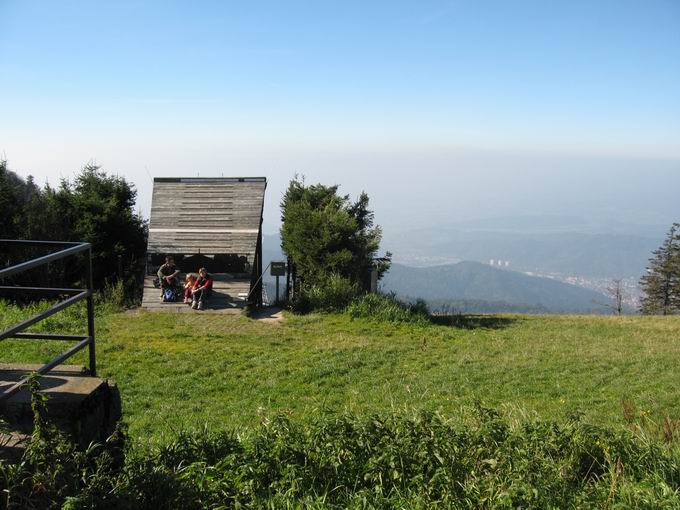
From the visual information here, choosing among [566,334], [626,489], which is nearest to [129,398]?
[626,489]

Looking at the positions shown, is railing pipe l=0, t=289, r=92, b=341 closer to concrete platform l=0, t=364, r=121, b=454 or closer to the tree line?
concrete platform l=0, t=364, r=121, b=454

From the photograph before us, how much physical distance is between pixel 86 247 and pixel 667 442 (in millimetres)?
→ 5857

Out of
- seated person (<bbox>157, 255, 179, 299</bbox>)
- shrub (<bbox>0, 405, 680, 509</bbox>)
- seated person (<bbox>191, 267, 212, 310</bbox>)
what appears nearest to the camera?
shrub (<bbox>0, 405, 680, 509</bbox>)

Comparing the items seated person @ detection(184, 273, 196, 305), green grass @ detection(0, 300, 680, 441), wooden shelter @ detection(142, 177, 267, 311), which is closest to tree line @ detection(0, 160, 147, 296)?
wooden shelter @ detection(142, 177, 267, 311)

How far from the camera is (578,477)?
15.6ft

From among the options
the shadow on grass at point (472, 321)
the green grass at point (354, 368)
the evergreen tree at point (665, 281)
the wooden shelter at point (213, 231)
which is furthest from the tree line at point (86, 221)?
the evergreen tree at point (665, 281)

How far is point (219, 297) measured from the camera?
1622 centimetres

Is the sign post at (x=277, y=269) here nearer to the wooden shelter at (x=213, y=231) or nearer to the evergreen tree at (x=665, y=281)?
the wooden shelter at (x=213, y=231)

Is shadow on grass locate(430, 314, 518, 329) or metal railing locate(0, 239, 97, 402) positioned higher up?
metal railing locate(0, 239, 97, 402)

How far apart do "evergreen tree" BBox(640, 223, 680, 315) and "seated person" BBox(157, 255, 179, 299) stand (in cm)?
3792

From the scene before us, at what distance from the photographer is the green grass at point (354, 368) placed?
7.79 metres

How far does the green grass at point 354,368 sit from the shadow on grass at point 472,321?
0.75 ft

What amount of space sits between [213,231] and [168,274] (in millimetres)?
2189

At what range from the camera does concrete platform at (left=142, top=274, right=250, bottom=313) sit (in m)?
15.7
